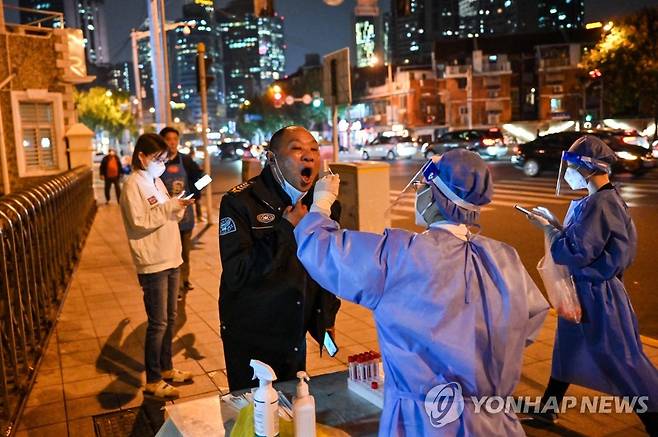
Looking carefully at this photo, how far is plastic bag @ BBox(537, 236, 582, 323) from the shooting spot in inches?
145

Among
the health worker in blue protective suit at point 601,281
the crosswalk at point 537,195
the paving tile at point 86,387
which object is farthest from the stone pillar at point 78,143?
the health worker in blue protective suit at point 601,281

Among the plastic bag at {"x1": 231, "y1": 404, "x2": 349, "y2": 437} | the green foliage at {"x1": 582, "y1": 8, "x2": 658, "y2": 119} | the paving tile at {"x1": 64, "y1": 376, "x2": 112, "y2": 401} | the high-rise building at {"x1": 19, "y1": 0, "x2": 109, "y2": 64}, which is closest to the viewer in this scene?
the plastic bag at {"x1": 231, "y1": 404, "x2": 349, "y2": 437}

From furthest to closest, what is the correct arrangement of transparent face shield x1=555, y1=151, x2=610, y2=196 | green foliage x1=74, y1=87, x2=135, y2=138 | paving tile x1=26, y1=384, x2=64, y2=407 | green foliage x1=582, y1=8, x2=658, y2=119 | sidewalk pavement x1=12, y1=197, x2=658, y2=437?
green foliage x1=74, y1=87, x2=135, y2=138 → green foliage x1=582, y1=8, x2=658, y2=119 → paving tile x1=26, y1=384, x2=64, y2=407 → sidewalk pavement x1=12, y1=197, x2=658, y2=437 → transparent face shield x1=555, y1=151, x2=610, y2=196

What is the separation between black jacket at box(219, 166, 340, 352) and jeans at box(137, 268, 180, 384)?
1.66 metres

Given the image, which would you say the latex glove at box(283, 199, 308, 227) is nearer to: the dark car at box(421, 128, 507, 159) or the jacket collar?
the jacket collar

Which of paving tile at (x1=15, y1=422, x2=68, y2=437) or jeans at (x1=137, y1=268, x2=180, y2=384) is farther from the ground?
jeans at (x1=137, y1=268, x2=180, y2=384)

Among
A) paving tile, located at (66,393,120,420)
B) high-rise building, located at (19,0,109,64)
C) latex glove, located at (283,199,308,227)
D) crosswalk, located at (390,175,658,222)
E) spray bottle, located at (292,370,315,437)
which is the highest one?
high-rise building, located at (19,0,109,64)

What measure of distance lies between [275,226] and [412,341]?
3.75ft

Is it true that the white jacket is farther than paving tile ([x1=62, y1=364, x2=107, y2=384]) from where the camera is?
No

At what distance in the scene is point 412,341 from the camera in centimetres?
216

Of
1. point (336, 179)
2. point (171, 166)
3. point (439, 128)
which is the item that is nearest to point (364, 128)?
point (439, 128)

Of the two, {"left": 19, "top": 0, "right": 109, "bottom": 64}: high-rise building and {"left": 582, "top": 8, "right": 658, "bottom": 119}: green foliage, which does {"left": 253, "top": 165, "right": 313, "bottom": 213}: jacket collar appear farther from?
{"left": 19, "top": 0, "right": 109, "bottom": 64}: high-rise building

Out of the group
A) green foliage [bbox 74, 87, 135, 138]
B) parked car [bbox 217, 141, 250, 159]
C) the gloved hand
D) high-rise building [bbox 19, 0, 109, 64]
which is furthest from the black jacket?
high-rise building [bbox 19, 0, 109, 64]

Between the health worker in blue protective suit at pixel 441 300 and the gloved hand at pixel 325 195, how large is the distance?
0.34ft
